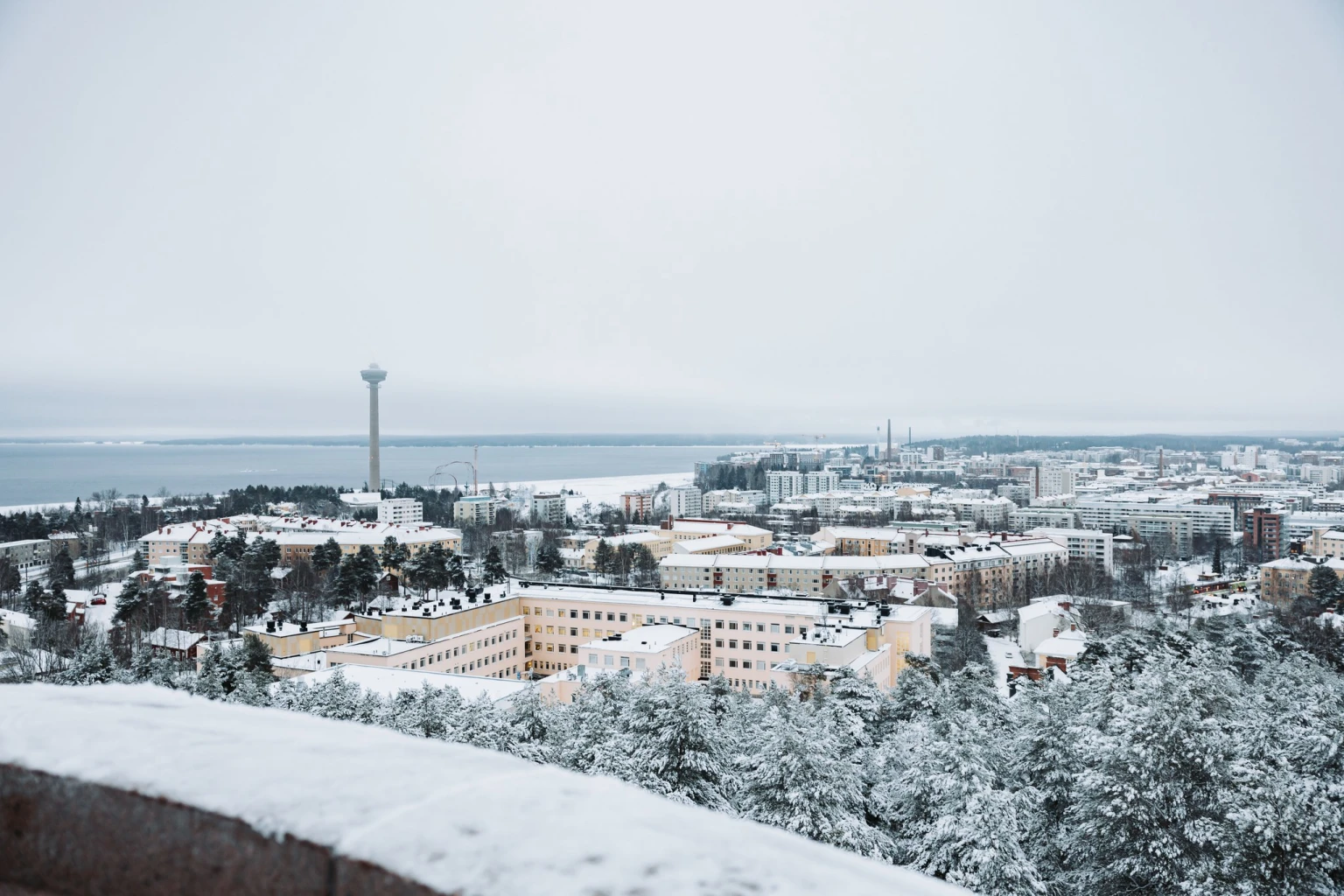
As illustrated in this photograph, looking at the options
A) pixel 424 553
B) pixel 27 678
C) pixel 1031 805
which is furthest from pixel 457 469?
pixel 1031 805

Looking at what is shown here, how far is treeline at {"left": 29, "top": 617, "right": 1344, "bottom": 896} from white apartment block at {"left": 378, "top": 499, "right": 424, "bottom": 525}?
3423 centimetres

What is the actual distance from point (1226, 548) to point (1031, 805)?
115 ft

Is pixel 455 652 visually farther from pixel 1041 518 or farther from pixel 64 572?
pixel 1041 518

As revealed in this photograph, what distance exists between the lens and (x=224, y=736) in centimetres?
74

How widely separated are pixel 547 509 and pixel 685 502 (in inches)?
444

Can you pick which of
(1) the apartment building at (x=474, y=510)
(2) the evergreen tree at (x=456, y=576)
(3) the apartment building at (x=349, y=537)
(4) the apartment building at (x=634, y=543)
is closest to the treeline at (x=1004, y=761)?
(2) the evergreen tree at (x=456, y=576)

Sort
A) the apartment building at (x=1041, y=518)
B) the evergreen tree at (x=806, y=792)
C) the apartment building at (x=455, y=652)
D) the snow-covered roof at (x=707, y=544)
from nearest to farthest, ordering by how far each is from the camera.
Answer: the evergreen tree at (x=806, y=792), the apartment building at (x=455, y=652), the snow-covered roof at (x=707, y=544), the apartment building at (x=1041, y=518)

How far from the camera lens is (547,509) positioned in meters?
45.9

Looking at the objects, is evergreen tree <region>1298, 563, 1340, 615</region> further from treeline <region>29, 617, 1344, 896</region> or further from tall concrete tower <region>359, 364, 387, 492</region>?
tall concrete tower <region>359, 364, 387, 492</region>

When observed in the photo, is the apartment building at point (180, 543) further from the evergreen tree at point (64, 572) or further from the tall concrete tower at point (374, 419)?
the tall concrete tower at point (374, 419)

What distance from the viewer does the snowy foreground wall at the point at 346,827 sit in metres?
0.56

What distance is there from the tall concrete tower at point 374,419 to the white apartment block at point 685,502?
18655 millimetres

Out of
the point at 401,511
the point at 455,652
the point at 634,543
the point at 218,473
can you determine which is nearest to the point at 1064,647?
the point at 455,652

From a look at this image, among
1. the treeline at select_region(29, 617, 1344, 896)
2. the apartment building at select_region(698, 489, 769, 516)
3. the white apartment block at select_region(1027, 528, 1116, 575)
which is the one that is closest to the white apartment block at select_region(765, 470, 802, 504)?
the apartment building at select_region(698, 489, 769, 516)
